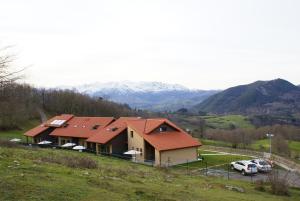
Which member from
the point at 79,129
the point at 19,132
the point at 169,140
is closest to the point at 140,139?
the point at 169,140

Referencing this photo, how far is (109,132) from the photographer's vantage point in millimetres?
58250

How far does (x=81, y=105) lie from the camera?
396ft

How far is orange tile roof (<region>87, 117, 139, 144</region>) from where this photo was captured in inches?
2213

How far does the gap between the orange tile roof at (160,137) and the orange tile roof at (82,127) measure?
27.1 ft

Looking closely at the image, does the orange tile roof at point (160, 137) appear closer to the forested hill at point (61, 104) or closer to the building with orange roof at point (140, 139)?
the building with orange roof at point (140, 139)

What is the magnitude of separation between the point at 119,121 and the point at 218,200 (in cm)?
4305

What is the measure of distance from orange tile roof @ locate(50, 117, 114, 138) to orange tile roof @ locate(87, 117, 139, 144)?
241 cm

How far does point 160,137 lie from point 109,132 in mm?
9041

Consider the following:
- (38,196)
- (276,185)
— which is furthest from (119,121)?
(38,196)

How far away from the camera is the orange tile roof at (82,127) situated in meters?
62.9

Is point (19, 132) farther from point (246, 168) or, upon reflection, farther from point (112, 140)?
point (246, 168)

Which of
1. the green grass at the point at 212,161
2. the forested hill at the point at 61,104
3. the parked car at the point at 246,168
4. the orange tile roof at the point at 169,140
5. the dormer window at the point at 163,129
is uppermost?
the forested hill at the point at 61,104

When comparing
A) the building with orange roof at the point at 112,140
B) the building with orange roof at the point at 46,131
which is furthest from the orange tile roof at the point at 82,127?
the building with orange roof at the point at 112,140

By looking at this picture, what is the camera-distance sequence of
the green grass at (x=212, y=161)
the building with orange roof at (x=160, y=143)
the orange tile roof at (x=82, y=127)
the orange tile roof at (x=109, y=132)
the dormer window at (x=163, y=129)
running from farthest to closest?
the orange tile roof at (x=82, y=127) → the orange tile roof at (x=109, y=132) → the dormer window at (x=163, y=129) → the building with orange roof at (x=160, y=143) → the green grass at (x=212, y=161)
